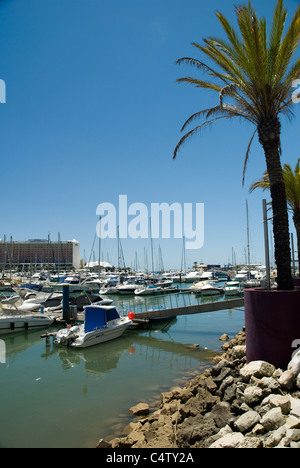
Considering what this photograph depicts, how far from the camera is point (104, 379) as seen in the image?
14523mm

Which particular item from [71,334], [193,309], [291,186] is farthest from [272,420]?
[193,309]

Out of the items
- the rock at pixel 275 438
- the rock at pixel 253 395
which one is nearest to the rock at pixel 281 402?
the rock at pixel 253 395

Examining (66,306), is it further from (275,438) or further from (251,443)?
(275,438)

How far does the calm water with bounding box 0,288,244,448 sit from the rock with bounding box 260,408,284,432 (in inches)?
204

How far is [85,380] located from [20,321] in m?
13.7

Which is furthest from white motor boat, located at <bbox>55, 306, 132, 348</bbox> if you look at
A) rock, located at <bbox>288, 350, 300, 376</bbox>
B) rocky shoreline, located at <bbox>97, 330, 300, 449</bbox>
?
rock, located at <bbox>288, 350, 300, 376</bbox>

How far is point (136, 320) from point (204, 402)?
17.0 meters

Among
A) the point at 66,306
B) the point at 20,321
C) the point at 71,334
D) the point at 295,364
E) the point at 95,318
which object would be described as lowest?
the point at 20,321

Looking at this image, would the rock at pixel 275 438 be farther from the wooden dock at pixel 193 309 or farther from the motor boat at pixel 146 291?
the motor boat at pixel 146 291

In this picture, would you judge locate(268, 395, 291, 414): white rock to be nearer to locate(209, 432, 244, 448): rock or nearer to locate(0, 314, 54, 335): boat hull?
locate(209, 432, 244, 448): rock

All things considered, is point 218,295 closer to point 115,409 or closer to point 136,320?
point 136,320

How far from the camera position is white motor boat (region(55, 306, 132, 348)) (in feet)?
66.4

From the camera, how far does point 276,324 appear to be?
8070 mm
